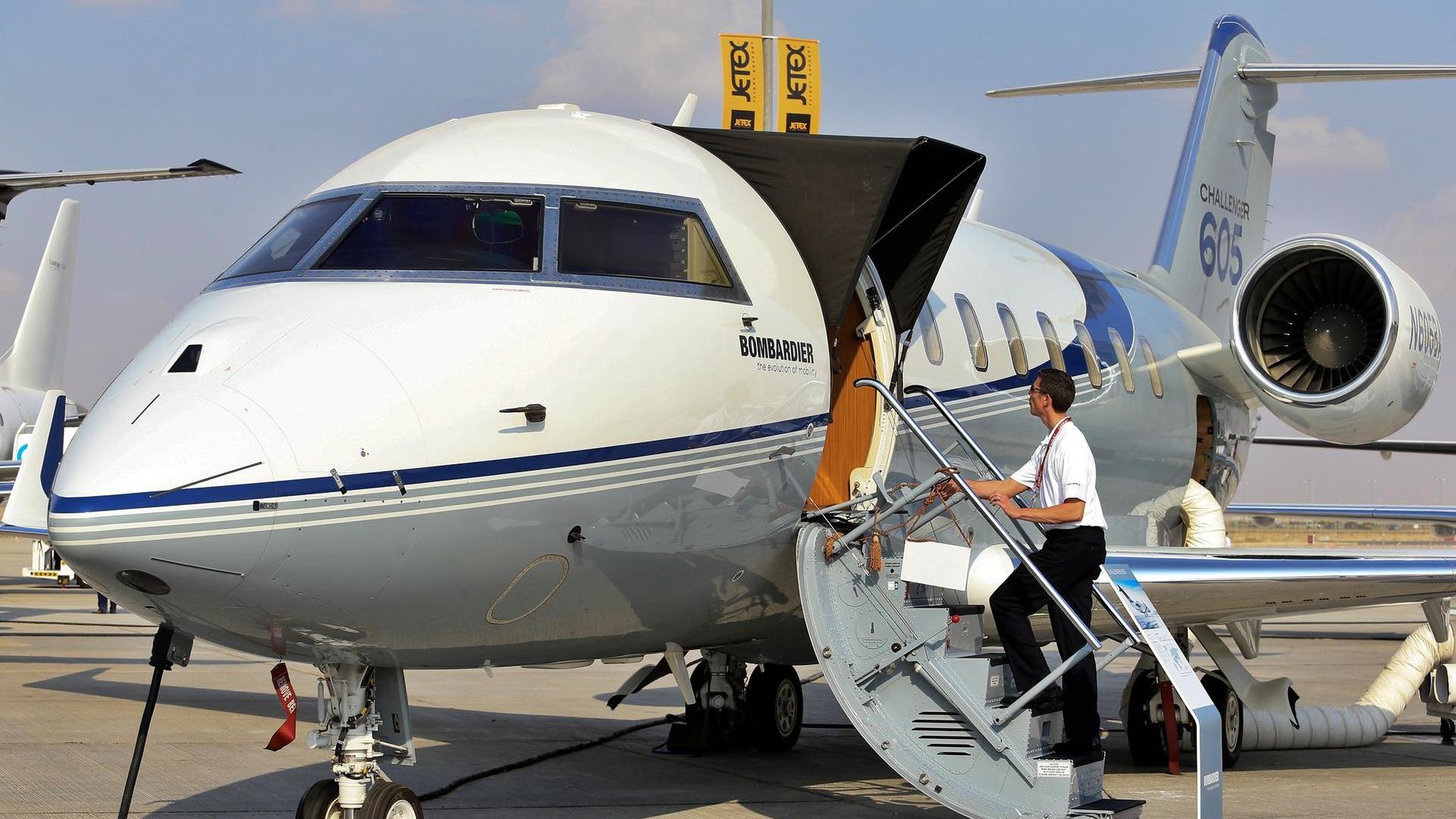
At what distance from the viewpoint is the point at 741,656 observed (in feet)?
32.6

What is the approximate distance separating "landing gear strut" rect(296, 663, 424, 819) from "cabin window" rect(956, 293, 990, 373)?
424 cm

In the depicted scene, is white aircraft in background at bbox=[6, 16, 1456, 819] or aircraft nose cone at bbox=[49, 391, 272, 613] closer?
aircraft nose cone at bbox=[49, 391, 272, 613]

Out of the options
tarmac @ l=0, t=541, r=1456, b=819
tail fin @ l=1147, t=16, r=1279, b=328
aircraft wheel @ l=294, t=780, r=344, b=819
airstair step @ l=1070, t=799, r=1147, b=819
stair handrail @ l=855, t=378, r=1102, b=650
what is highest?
tail fin @ l=1147, t=16, r=1279, b=328

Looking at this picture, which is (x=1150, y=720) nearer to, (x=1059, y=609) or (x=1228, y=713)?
(x=1228, y=713)

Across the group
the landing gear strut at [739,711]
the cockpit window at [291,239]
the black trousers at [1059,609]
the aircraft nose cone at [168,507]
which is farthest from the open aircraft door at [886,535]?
the landing gear strut at [739,711]

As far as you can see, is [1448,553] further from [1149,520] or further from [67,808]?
[67,808]

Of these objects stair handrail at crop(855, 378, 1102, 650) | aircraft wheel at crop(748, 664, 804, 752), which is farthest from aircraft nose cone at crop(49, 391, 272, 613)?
aircraft wheel at crop(748, 664, 804, 752)

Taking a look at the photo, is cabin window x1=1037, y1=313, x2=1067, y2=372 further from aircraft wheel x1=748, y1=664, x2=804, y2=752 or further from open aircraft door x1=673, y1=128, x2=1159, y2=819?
aircraft wheel x1=748, y1=664, x2=804, y2=752

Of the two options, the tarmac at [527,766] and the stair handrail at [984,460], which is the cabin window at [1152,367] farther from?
the stair handrail at [984,460]

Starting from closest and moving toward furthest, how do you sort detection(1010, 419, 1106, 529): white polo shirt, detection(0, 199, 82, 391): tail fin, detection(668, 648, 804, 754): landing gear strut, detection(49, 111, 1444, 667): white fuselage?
detection(49, 111, 1444, 667): white fuselage, detection(1010, 419, 1106, 529): white polo shirt, detection(668, 648, 804, 754): landing gear strut, detection(0, 199, 82, 391): tail fin

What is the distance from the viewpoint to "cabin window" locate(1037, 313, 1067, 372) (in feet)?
34.4

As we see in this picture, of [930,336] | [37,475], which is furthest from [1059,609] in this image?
[37,475]

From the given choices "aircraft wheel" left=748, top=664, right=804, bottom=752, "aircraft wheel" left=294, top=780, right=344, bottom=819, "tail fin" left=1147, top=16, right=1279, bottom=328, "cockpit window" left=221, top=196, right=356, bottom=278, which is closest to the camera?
Result: "aircraft wheel" left=294, top=780, right=344, bottom=819

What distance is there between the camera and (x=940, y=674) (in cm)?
742
